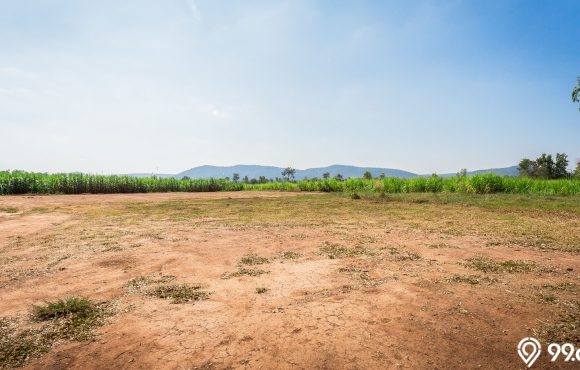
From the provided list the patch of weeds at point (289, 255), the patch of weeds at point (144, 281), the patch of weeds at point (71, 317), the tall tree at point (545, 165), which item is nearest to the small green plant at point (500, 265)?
the patch of weeds at point (289, 255)

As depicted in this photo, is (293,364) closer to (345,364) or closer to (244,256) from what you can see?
(345,364)

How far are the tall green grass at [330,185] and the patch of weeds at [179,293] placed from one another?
2056 cm

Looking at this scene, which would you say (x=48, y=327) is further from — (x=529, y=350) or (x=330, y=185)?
(x=330, y=185)

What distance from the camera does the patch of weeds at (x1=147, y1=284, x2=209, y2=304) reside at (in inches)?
146

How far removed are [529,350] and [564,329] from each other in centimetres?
51

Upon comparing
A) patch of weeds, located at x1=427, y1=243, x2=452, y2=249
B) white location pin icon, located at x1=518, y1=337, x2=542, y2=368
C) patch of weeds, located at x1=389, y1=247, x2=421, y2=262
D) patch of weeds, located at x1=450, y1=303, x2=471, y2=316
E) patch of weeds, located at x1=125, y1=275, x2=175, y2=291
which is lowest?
white location pin icon, located at x1=518, y1=337, x2=542, y2=368

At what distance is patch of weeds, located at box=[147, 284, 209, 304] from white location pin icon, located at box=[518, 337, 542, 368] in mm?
3064

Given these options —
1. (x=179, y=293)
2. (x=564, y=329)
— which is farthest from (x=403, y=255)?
(x=179, y=293)

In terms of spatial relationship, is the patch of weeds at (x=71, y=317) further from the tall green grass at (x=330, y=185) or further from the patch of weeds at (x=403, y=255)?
the tall green grass at (x=330, y=185)

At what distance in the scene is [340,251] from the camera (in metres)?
5.71

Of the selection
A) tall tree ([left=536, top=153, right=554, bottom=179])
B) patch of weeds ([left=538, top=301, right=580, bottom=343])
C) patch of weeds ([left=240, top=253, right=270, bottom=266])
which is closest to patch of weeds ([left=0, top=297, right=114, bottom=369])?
patch of weeds ([left=240, top=253, right=270, bottom=266])

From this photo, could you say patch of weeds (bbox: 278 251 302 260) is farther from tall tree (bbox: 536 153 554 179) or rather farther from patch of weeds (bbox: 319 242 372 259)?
tall tree (bbox: 536 153 554 179)

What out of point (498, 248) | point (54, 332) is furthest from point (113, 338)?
point (498, 248)

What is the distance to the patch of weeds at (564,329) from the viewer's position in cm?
273
